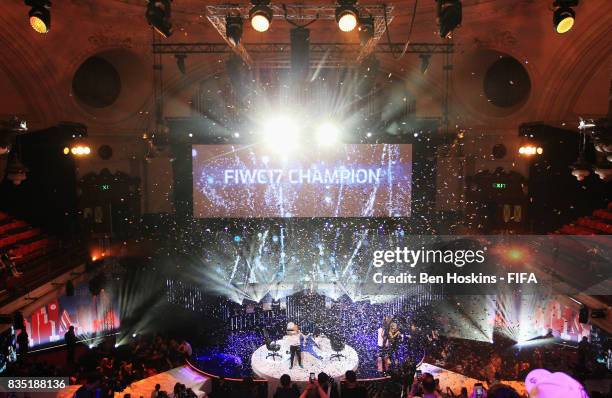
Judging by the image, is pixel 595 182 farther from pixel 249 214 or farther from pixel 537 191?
pixel 249 214

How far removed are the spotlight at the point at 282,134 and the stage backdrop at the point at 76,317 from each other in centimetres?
528

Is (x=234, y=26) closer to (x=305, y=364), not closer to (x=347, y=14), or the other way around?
(x=347, y=14)

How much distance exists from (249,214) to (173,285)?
2623 mm

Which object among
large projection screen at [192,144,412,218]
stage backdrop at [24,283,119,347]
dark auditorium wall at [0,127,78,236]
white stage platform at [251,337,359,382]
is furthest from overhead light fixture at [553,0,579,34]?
dark auditorium wall at [0,127,78,236]

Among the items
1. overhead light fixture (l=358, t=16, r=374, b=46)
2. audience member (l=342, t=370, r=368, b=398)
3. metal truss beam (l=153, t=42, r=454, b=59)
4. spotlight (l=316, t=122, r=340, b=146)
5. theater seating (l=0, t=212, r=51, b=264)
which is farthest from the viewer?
spotlight (l=316, t=122, r=340, b=146)

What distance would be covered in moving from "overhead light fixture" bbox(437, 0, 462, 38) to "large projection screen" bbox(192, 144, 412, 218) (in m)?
6.84

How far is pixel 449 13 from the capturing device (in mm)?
4832

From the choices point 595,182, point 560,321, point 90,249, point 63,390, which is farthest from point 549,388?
Answer: point 90,249

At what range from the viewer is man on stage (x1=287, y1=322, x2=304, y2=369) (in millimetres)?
7499

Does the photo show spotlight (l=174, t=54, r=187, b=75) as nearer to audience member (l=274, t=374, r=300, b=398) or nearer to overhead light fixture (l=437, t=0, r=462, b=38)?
overhead light fixture (l=437, t=0, r=462, b=38)

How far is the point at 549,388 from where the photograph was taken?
8.44ft
